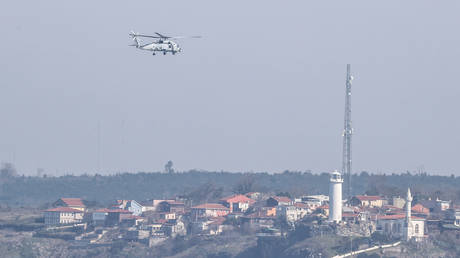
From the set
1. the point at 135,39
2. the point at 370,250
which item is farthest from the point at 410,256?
the point at 135,39

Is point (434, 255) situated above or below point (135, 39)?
below

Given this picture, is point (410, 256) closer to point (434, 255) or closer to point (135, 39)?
point (434, 255)

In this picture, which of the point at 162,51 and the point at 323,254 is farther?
the point at 323,254

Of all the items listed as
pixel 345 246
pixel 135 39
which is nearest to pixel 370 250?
pixel 345 246

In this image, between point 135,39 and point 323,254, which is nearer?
point 135,39

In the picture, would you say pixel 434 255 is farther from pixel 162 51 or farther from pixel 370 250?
pixel 162 51

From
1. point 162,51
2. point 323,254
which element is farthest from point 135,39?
point 323,254

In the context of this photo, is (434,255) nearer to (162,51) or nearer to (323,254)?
(323,254)

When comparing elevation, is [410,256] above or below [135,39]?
below
